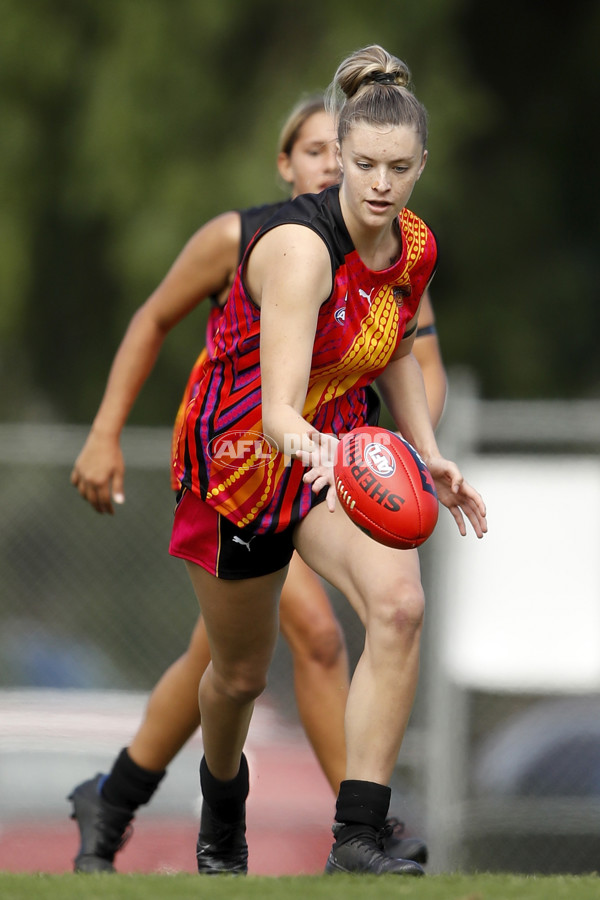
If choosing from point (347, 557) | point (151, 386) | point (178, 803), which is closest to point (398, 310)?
point (347, 557)

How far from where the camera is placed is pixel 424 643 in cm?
788

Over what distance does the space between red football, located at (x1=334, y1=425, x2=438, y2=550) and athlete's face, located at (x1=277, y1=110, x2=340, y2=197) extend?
68.7 inches

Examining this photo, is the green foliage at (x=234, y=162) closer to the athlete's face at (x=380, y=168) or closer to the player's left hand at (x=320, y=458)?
the athlete's face at (x=380, y=168)

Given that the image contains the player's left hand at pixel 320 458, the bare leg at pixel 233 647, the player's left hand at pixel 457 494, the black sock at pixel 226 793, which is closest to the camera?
the player's left hand at pixel 320 458

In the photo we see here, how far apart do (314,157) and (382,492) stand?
1959 mm

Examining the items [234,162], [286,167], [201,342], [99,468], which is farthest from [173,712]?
[234,162]

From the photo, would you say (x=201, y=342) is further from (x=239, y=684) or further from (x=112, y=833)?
(x=239, y=684)

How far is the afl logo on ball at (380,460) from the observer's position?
291cm

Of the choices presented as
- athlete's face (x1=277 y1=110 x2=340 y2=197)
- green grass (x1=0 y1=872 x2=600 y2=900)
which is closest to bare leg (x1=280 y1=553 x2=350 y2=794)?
green grass (x1=0 y1=872 x2=600 y2=900)

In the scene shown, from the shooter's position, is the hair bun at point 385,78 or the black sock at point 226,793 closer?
the hair bun at point 385,78

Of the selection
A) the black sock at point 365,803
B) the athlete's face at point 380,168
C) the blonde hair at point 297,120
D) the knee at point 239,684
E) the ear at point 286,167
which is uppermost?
the blonde hair at point 297,120

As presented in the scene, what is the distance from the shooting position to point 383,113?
316cm

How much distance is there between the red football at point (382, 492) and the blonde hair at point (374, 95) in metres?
0.73

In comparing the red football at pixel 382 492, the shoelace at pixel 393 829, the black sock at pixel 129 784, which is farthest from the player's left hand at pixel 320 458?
the black sock at pixel 129 784
